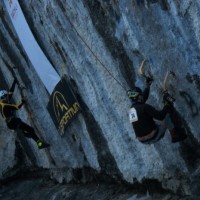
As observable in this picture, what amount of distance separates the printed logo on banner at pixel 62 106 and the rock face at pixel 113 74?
177mm

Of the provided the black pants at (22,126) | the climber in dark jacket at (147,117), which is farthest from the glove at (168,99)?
the black pants at (22,126)

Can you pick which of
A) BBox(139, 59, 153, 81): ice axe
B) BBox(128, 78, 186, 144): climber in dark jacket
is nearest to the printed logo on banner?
BBox(139, 59, 153, 81): ice axe

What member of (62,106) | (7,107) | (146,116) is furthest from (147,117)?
(7,107)

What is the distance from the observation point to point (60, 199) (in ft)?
38.6

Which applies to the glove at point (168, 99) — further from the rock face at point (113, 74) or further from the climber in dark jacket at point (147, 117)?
the rock face at point (113, 74)

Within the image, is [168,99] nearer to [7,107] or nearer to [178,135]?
[178,135]

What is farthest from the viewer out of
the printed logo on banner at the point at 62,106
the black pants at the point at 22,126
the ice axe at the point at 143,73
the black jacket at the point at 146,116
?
the black pants at the point at 22,126

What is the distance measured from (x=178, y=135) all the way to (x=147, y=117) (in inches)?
26.9

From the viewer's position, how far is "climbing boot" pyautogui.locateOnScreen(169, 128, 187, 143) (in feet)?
25.2

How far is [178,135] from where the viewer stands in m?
7.70

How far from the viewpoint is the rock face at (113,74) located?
7488 millimetres

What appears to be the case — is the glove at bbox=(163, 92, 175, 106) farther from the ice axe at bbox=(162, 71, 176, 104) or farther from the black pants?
the black pants

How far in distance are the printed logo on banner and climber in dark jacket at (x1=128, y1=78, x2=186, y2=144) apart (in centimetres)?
300

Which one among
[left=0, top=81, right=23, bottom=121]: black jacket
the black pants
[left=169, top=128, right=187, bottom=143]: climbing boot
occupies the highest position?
[left=0, top=81, right=23, bottom=121]: black jacket
